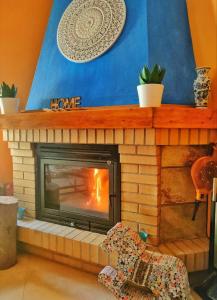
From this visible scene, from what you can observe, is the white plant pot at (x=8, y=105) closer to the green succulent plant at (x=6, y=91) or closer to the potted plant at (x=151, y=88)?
the green succulent plant at (x=6, y=91)

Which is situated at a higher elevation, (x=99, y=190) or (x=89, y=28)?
(x=89, y=28)

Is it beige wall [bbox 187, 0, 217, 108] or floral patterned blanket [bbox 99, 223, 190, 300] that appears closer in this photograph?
floral patterned blanket [bbox 99, 223, 190, 300]

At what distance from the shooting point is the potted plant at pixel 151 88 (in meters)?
1.63

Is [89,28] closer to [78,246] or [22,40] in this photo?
[22,40]

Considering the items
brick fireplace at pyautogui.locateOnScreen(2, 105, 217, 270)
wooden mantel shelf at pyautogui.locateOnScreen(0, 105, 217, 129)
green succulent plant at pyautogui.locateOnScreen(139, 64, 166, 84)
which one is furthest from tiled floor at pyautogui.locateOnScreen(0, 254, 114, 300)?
green succulent plant at pyautogui.locateOnScreen(139, 64, 166, 84)

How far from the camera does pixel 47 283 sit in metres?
1.84

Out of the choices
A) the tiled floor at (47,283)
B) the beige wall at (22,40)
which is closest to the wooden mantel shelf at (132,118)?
the beige wall at (22,40)

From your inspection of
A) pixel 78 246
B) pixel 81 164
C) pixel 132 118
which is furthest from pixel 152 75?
pixel 78 246

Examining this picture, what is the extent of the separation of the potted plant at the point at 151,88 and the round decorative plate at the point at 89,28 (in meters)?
0.54

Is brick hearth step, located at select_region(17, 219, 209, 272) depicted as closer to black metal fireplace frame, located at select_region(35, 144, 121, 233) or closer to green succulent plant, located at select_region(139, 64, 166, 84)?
black metal fireplace frame, located at select_region(35, 144, 121, 233)

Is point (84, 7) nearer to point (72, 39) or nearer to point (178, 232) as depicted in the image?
point (72, 39)

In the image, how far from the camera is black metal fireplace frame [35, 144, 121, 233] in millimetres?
1943

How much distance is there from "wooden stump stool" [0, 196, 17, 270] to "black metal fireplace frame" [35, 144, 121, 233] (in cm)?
29

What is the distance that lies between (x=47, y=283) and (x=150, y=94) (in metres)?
1.38
